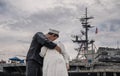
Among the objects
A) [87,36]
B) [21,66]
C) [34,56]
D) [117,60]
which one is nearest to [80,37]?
[87,36]

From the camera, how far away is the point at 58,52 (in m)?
3.97

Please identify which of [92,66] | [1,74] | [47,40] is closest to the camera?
[47,40]

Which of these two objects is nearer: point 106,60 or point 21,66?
point 21,66

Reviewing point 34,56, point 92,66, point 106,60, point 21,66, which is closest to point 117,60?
point 106,60

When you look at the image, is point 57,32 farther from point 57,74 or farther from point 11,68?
point 11,68

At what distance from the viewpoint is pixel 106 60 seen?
58938 millimetres

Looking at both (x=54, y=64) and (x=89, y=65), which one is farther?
(x=89, y=65)

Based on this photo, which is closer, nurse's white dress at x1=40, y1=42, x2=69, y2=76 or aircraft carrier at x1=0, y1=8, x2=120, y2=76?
nurse's white dress at x1=40, y1=42, x2=69, y2=76

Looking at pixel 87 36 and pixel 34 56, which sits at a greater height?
pixel 87 36

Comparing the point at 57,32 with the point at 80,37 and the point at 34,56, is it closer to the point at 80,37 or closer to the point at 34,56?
the point at 34,56

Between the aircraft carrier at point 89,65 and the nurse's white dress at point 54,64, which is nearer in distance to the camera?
the nurse's white dress at point 54,64

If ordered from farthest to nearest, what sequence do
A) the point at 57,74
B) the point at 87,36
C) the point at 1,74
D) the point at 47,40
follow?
the point at 87,36 → the point at 1,74 → the point at 47,40 → the point at 57,74

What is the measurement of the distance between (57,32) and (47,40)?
0.57ft

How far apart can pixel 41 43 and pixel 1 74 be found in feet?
176
